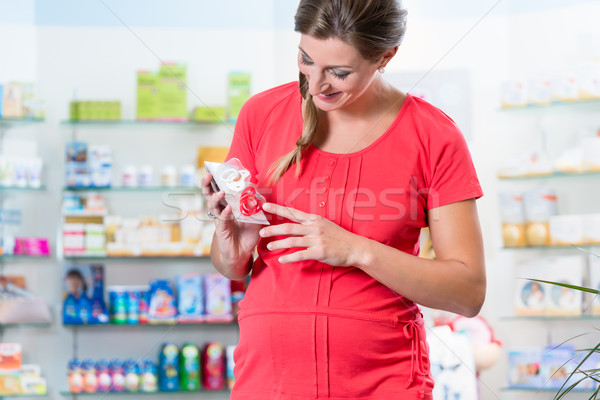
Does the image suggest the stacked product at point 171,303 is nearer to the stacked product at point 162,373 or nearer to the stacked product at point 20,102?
the stacked product at point 162,373

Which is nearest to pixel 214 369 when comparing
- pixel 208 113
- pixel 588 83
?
pixel 208 113

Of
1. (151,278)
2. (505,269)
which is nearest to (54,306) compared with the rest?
(151,278)

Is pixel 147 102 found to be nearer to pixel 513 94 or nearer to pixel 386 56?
pixel 513 94

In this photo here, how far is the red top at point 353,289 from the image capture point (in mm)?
983

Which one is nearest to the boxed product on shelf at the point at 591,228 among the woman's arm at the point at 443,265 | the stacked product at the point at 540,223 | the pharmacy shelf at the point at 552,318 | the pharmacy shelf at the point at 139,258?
the stacked product at the point at 540,223

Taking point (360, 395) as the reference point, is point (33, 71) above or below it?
above

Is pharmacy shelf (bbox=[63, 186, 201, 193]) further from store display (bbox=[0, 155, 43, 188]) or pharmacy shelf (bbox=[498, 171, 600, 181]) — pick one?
pharmacy shelf (bbox=[498, 171, 600, 181])

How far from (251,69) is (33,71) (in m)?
1.08

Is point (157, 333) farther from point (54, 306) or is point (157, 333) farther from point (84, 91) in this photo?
point (84, 91)

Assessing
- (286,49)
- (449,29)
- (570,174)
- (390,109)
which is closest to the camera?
(390,109)

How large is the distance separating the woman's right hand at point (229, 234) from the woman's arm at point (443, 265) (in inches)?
8.5

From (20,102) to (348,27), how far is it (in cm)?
262

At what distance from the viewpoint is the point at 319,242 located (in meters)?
0.95

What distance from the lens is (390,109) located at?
109cm
